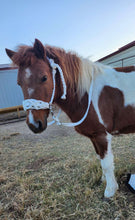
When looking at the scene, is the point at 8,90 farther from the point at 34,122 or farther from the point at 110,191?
the point at 110,191

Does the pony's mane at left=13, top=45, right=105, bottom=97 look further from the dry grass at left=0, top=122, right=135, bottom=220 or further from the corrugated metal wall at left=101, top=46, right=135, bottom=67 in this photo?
the corrugated metal wall at left=101, top=46, right=135, bottom=67

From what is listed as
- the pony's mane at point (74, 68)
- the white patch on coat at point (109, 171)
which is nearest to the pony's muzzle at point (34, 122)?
the pony's mane at point (74, 68)

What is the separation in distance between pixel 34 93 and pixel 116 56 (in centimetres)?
752

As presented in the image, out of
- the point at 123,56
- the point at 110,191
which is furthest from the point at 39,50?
the point at 123,56

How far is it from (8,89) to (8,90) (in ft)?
0.23

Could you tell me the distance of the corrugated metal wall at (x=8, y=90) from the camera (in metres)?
8.39

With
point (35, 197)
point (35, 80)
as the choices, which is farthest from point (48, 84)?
point (35, 197)

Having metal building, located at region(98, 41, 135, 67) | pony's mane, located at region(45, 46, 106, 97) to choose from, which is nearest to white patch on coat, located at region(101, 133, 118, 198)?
pony's mane, located at region(45, 46, 106, 97)

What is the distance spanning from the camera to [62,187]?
1.67m

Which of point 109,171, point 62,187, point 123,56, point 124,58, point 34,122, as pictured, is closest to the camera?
point 34,122

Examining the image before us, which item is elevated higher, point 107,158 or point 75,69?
point 75,69

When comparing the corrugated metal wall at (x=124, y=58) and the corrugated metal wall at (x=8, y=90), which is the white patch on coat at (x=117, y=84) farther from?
the corrugated metal wall at (x=8, y=90)

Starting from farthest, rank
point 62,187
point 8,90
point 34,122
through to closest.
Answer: point 8,90 → point 62,187 → point 34,122

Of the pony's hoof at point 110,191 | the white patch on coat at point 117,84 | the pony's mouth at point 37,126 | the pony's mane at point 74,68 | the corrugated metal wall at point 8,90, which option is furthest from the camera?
the corrugated metal wall at point 8,90
